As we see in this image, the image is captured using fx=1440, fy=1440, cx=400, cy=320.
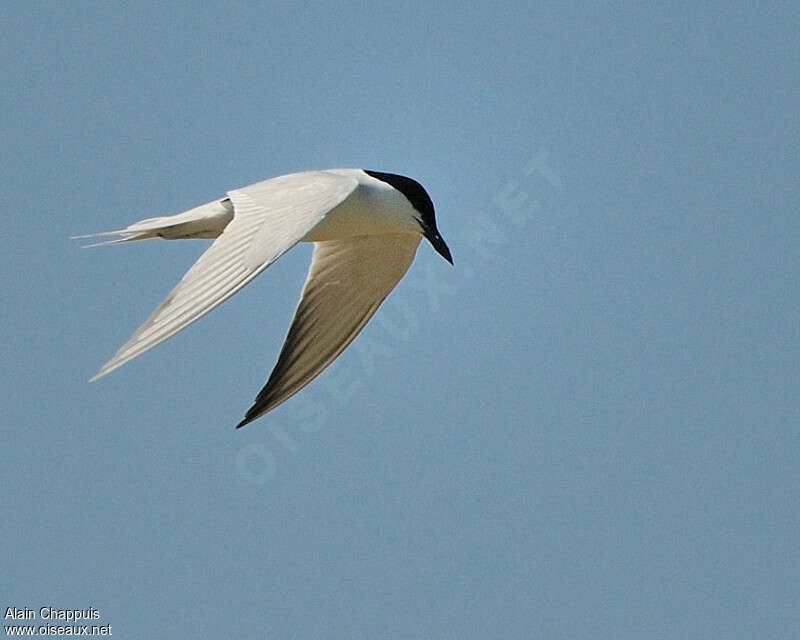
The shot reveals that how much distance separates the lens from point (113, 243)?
8.45m

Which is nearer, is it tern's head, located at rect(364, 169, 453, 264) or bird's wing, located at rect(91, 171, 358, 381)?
bird's wing, located at rect(91, 171, 358, 381)

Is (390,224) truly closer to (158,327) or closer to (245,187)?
(245,187)

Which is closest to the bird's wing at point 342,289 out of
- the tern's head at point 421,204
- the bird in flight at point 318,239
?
the bird in flight at point 318,239

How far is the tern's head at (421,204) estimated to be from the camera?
367 inches

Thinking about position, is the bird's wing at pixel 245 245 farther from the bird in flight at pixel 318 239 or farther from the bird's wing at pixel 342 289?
the bird's wing at pixel 342 289

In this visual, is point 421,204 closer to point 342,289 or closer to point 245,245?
point 342,289

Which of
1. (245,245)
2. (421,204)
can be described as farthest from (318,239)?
(245,245)

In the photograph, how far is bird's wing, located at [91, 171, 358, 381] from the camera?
635cm

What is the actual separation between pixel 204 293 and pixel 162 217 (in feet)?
7.95

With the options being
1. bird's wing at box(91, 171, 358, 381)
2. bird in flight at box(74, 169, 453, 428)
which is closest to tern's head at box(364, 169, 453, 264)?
bird in flight at box(74, 169, 453, 428)

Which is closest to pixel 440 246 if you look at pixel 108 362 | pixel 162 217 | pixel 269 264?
pixel 162 217

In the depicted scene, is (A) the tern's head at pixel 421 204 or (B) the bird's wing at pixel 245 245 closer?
(B) the bird's wing at pixel 245 245

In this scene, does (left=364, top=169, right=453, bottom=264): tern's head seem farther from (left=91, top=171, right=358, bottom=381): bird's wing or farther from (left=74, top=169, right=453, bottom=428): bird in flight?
(left=91, top=171, right=358, bottom=381): bird's wing

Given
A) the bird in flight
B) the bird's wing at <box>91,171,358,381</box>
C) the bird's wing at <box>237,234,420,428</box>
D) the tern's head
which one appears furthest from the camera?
the bird's wing at <box>237,234,420,428</box>
